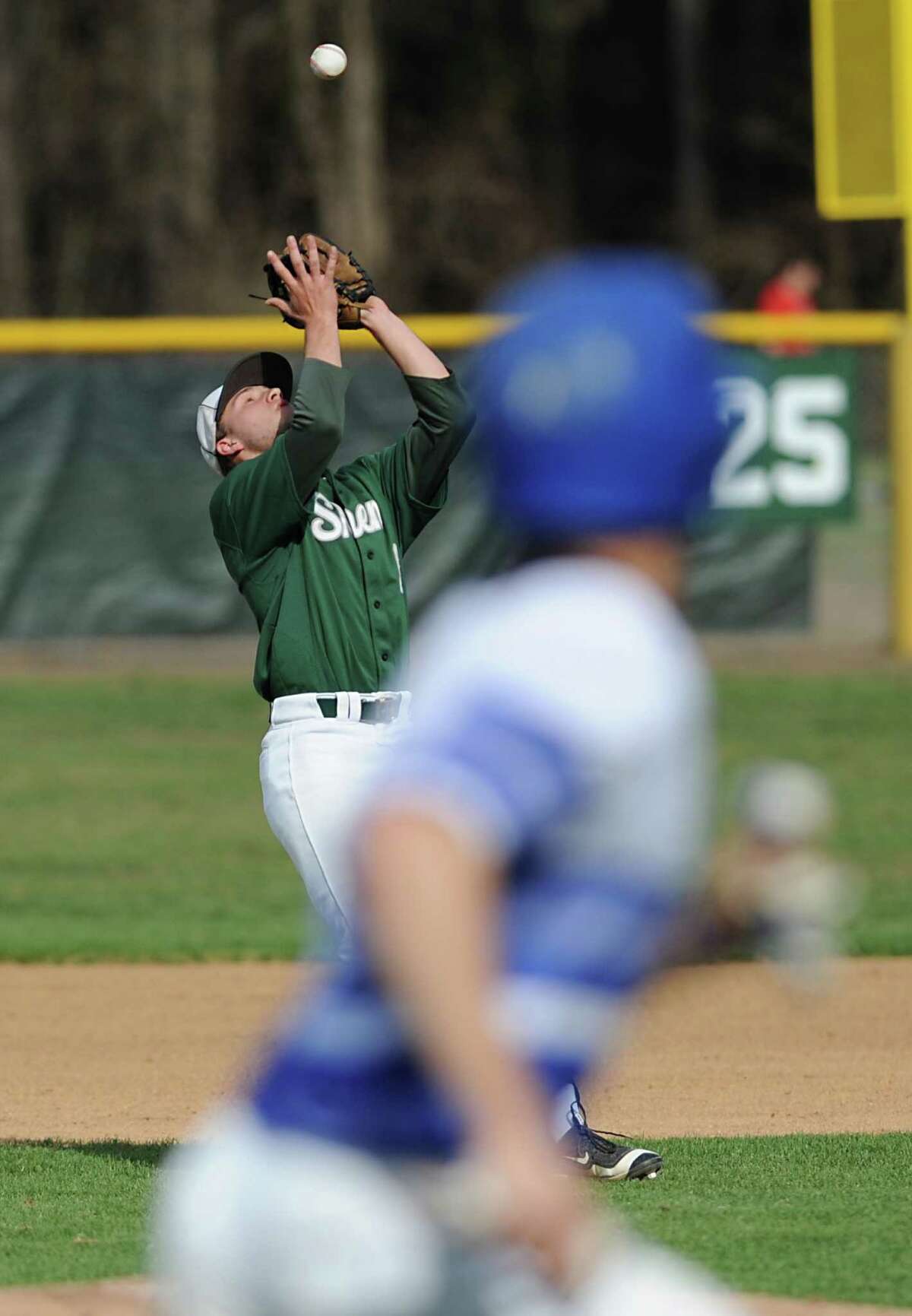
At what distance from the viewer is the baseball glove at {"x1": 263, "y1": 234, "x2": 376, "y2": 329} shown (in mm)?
4941

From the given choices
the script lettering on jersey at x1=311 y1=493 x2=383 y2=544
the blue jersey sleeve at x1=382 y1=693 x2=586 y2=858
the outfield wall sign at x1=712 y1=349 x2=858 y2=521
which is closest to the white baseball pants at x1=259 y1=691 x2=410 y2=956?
the script lettering on jersey at x1=311 y1=493 x2=383 y2=544

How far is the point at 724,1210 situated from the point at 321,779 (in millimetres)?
1264

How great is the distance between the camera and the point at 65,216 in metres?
34.6

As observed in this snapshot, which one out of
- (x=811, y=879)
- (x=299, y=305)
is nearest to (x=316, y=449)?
(x=299, y=305)

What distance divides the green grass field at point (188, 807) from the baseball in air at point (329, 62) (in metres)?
3.73

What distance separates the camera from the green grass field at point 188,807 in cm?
954

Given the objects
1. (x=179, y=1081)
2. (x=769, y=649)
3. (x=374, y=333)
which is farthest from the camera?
(x=769, y=649)

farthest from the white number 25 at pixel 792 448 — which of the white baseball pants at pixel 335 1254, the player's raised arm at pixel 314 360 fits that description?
the white baseball pants at pixel 335 1254

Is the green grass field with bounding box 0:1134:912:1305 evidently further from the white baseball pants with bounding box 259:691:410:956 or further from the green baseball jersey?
the green baseball jersey

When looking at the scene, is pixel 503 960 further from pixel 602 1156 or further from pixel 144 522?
pixel 144 522

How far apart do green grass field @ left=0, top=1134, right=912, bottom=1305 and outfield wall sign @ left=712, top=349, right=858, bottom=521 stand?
9.65 metres

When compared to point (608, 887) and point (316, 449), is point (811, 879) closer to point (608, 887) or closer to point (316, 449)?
point (608, 887)

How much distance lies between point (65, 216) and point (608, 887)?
3370cm

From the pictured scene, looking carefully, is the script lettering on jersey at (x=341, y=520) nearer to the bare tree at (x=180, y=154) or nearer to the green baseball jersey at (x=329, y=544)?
the green baseball jersey at (x=329, y=544)
